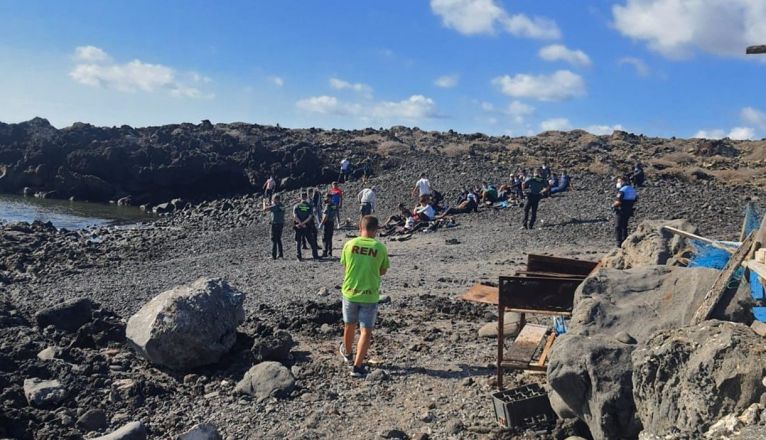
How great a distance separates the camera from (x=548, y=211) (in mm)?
24156

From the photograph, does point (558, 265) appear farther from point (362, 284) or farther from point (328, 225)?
point (328, 225)

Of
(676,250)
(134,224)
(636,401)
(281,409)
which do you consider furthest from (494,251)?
(134,224)

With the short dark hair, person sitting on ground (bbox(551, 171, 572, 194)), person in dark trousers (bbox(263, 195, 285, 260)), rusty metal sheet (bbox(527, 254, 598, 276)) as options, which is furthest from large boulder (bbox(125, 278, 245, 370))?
person sitting on ground (bbox(551, 171, 572, 194))

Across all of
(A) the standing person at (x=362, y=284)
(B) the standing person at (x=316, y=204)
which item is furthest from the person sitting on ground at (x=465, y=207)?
(A) the standing person at (x=362, y=284)

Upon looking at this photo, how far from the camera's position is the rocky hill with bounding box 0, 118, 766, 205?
4238cm

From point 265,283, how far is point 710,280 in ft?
33.5

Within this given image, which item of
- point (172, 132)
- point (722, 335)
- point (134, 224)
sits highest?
point (172, 132)


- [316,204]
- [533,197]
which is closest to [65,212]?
[316,204]

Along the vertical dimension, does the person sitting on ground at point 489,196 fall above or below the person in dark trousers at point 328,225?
above

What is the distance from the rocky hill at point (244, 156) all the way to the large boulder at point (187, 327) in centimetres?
3089

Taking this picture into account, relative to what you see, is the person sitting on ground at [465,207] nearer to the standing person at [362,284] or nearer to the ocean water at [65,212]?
the standing person at [362,284]

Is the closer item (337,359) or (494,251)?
(337,359)

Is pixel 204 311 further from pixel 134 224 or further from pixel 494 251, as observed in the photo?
pixel 134 224

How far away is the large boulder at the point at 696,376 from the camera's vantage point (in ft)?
13.0
